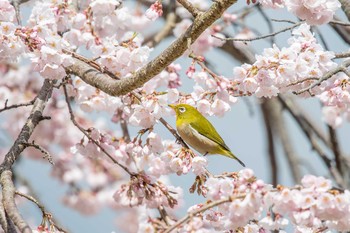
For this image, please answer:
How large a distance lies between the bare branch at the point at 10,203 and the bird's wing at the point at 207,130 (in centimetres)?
75

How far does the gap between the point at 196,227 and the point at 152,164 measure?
1.06 metres

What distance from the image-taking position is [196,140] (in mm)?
2791

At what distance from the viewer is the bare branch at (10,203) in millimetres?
2174

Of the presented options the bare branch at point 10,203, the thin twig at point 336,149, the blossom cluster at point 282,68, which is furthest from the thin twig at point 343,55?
the thin twig at point 336,149

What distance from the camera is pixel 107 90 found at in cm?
270

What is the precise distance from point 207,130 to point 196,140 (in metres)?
0.06

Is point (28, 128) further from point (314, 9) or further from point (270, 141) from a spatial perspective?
point (270, 141)

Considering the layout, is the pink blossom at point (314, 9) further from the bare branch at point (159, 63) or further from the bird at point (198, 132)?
the bird at point (198, 132)

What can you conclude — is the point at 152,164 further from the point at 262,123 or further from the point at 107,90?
the point at 262,123

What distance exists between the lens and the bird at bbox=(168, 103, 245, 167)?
2.78m

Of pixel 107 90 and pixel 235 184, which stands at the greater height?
pixel 107 90

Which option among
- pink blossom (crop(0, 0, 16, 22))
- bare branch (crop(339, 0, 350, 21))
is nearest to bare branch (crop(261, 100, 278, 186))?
bare branch (crop(339, 0, 350, 21))

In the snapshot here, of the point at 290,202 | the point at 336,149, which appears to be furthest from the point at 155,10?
the point at 336,149

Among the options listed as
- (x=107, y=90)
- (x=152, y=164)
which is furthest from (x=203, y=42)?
(x=107, y=90)
